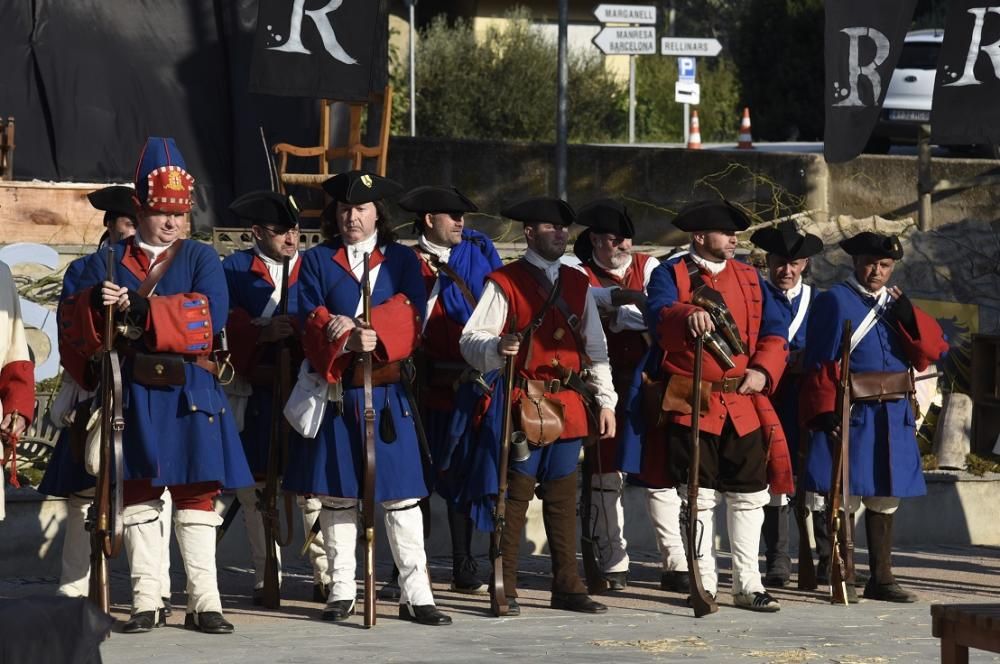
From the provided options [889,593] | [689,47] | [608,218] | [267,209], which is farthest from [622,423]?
[689,47]

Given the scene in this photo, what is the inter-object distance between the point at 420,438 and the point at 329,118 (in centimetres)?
681

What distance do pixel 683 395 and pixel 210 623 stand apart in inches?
93.5

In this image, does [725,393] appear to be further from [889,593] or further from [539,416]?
[889,593]

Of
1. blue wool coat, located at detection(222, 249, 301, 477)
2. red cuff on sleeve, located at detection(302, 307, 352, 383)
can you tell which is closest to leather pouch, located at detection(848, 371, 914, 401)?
red cuff on sleeve, located at detection(302, 307, 352, 383)

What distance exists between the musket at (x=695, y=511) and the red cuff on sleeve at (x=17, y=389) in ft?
9.43

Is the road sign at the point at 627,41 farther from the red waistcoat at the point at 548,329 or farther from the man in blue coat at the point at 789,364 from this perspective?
the red waistcoat at the point at 548,329

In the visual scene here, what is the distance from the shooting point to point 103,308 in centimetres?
818

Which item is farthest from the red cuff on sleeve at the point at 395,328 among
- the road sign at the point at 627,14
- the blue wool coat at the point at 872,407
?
the road sign at the point at 627,14

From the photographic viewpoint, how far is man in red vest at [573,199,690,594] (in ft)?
31.4

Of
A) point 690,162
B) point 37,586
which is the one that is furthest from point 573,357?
point 690,162

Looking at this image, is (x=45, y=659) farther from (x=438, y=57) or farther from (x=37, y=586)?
(x=438, y=57)

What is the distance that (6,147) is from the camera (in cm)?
1448

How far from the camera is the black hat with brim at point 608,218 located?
9.87 meters

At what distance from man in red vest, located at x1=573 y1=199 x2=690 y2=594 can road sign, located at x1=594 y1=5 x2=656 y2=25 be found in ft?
27.1
